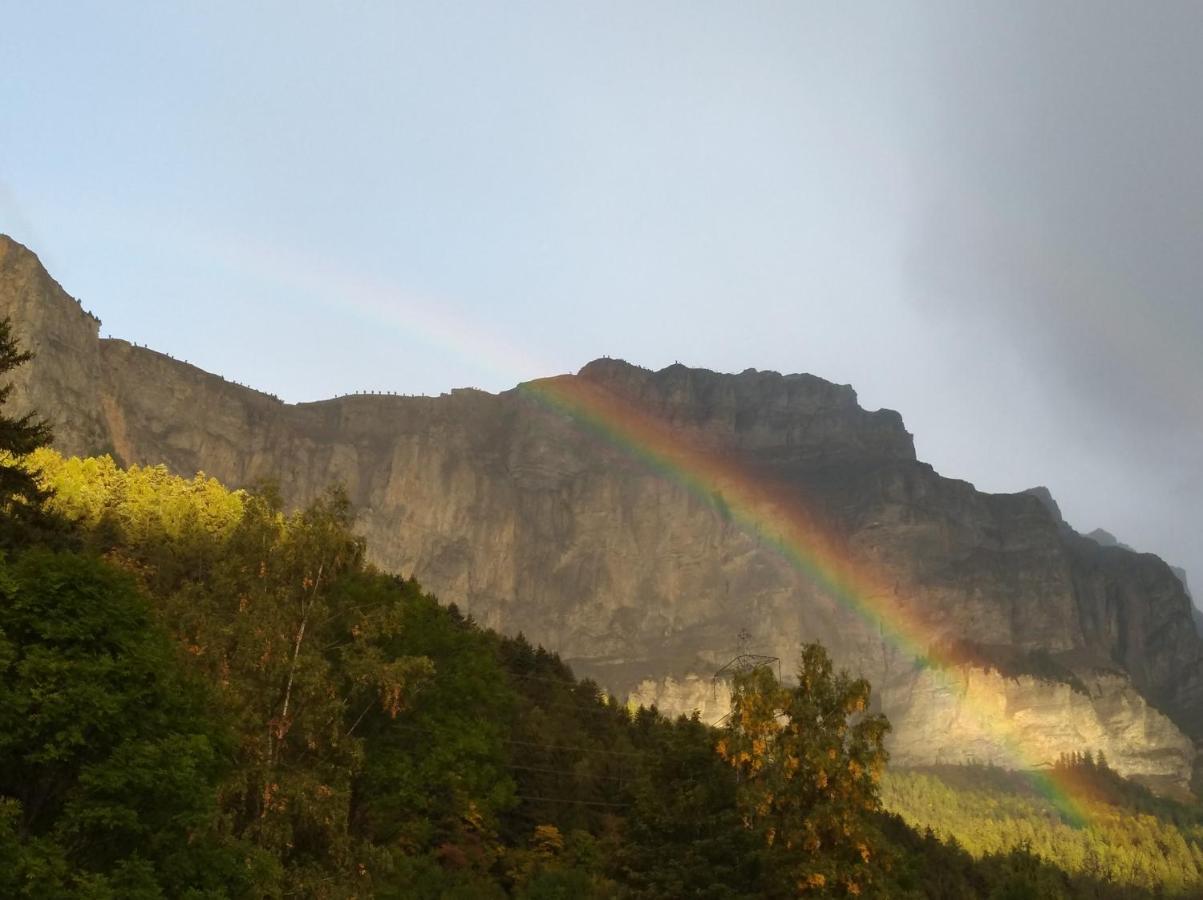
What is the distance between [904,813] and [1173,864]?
136 feet

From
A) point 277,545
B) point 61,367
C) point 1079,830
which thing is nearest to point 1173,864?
point 1079,830

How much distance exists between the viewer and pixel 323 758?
31.9 meters

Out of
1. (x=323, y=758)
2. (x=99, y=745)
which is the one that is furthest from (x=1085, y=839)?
(x=99, y=745)

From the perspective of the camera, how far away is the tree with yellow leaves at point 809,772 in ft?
105

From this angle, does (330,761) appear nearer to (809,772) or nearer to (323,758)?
(323,758)

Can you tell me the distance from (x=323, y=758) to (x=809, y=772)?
15.0 metres

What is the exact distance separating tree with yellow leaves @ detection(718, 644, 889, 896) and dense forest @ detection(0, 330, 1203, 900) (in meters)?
0.09

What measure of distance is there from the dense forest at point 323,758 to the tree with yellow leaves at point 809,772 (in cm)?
9

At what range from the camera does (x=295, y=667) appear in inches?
1185

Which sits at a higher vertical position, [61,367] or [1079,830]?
[61,367]

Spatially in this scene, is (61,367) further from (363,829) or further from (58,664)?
(58,664)

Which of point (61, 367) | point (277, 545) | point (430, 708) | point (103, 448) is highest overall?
point (61, 367)

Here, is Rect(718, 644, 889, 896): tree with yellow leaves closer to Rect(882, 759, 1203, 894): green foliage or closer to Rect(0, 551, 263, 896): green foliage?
Rect(0, 551, 263, 896): green foliage

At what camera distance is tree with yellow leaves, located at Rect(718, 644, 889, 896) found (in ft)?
105
